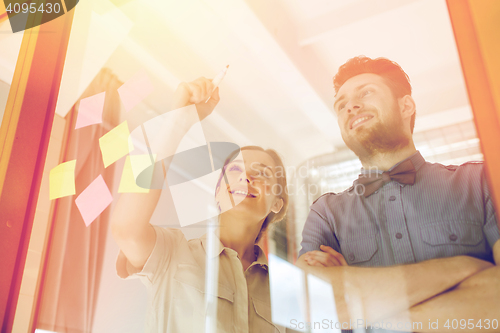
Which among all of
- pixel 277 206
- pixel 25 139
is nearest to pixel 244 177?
pixel 277 206

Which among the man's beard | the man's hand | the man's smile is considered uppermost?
the man's smile

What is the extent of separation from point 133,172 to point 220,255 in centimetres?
41

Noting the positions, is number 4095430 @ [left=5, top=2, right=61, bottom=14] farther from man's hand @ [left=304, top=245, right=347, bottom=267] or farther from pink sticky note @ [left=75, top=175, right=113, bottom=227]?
man's hand @ [left=304, top=245, right=347, bottom=267]

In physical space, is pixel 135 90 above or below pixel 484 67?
above

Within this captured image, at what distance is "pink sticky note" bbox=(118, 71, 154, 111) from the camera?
4.00 ft

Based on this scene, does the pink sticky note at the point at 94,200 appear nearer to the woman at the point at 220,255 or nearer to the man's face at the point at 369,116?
the woman at the point at 220,255

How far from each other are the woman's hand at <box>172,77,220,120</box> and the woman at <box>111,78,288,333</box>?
0.02m

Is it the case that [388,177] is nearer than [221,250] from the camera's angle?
Yes

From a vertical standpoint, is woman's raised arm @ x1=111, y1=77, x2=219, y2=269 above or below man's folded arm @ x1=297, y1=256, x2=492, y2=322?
above

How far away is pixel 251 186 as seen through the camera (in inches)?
36.9

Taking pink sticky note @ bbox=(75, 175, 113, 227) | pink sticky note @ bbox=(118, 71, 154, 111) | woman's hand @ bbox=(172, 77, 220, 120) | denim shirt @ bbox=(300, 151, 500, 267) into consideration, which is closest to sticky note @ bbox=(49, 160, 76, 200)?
pink sticky note @ bbox=(75, 175, 113, 227)

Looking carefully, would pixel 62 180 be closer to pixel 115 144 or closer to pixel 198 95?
pixel 115 144

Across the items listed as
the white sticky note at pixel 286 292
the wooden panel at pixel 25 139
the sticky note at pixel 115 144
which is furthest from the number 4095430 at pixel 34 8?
the white sticky note at pixel 286 292

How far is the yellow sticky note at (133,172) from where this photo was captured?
107 centimetres
